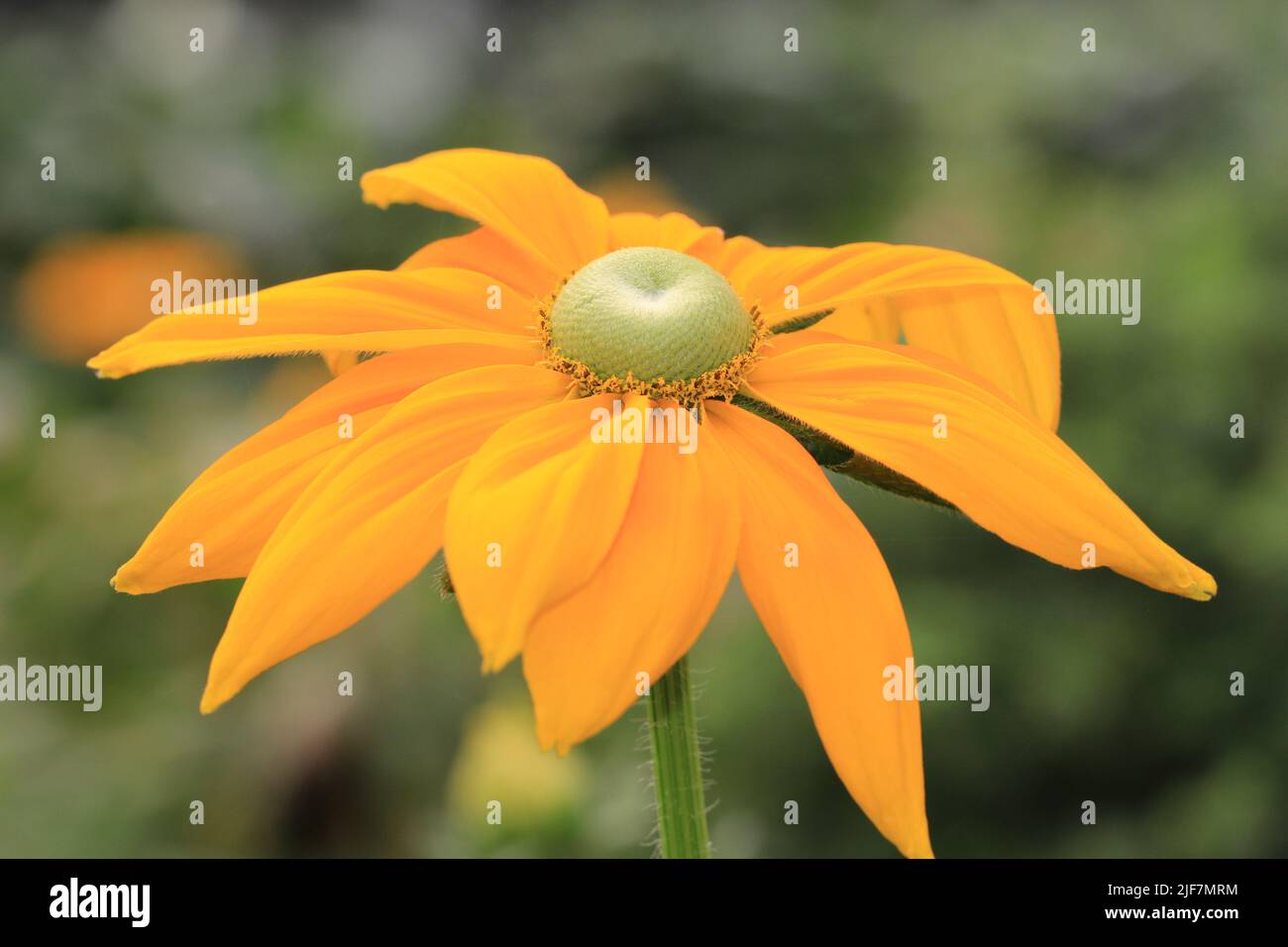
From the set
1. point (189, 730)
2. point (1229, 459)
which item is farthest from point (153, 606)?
point (1229, 459)

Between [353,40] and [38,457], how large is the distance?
1291 mm

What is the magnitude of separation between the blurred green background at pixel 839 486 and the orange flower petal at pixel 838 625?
0.74 meters

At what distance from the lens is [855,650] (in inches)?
28.3

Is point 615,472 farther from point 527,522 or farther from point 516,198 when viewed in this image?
point 516,198

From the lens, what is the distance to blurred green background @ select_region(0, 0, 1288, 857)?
1.91 meters

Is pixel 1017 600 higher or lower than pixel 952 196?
lower

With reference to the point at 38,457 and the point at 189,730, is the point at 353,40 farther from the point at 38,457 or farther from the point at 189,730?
the point at 189,730

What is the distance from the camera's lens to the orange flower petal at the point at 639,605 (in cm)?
65

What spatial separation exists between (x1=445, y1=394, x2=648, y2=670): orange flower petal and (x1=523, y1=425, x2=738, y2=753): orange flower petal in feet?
0.05

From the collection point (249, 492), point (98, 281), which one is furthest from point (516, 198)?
point (98, 281)

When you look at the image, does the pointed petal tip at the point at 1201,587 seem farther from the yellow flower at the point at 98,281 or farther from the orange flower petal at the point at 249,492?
the yellow flower at the point at 98,281

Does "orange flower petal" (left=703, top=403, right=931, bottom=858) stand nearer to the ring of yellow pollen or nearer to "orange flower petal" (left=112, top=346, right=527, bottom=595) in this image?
the ring of yellow pollen

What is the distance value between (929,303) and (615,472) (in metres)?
0.45

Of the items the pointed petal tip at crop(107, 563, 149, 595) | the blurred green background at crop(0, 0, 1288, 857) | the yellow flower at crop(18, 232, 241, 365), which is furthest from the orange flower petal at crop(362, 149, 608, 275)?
the yellow flower at crop(18, 232, 241, 365)
